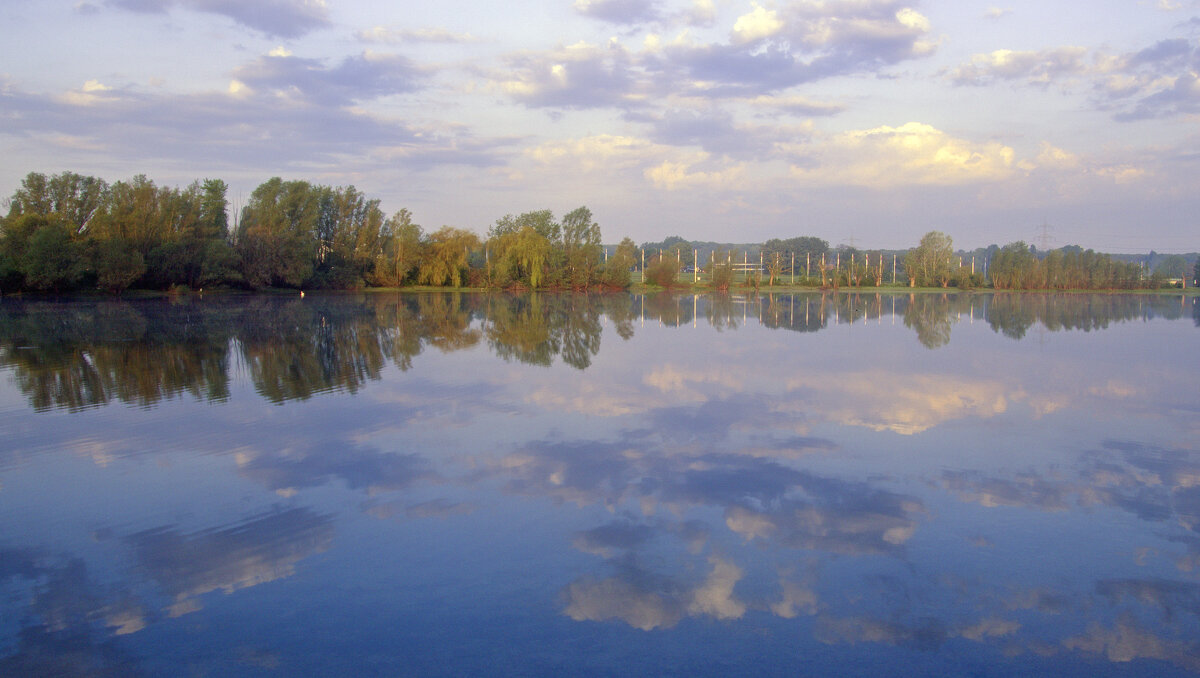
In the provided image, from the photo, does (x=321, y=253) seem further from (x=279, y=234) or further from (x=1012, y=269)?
(x=1012, y=269)

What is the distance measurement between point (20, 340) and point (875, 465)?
19936mm

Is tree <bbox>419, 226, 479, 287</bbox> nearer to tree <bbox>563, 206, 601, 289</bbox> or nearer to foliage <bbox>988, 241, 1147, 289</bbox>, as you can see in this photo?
tree <bbox>563, 206, 601, 289</bbox>

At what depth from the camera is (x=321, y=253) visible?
5700 cm

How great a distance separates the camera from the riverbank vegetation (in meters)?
42.3

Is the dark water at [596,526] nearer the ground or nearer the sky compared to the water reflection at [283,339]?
nearer the ground

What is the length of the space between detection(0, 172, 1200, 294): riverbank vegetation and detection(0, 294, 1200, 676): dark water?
1457 inches

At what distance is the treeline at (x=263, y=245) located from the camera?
41.9m

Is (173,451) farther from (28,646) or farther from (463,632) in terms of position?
(463,632)

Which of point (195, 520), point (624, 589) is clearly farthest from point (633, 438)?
point (195, 520)

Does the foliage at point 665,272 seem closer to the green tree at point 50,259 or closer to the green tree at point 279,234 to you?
the green tree at point 279,234

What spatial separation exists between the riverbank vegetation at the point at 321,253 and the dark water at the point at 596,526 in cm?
3700

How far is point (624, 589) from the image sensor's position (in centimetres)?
461

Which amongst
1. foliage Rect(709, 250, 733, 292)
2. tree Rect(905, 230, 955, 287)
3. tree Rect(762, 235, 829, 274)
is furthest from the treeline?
tree Rect(762, 235, 829, 274)

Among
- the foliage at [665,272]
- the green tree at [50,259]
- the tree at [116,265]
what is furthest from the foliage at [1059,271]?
the green tree at [50,259]
